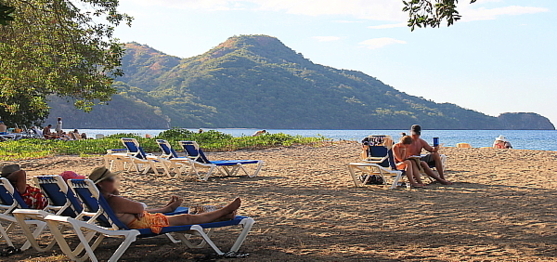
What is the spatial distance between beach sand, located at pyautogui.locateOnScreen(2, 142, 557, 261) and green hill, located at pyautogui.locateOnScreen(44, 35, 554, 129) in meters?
101

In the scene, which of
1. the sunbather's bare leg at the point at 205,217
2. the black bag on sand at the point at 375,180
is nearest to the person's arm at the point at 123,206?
the sunbather's bare leg at the point at 205,217

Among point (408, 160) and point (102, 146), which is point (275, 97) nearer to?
point (102, 146)

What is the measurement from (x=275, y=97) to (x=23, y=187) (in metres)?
127

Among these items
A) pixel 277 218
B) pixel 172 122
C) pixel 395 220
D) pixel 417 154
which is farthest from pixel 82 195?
pixel 172 122

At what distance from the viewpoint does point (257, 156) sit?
56.0 feet

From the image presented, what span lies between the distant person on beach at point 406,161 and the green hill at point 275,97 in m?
102

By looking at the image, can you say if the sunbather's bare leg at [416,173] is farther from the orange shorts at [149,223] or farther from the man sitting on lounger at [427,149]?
the orange shorts at [149,223]

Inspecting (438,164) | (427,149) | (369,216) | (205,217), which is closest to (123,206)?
(205,217)

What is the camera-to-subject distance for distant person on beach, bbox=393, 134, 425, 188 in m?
9.54

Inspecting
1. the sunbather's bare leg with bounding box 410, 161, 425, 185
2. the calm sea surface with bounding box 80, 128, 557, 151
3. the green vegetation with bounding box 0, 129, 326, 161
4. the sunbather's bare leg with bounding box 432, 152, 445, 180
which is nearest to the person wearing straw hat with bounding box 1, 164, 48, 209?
the sunbather's bare leg with bounding box 410, 161, 425, 185

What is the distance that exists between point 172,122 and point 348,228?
349 ft

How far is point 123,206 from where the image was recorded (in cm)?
450

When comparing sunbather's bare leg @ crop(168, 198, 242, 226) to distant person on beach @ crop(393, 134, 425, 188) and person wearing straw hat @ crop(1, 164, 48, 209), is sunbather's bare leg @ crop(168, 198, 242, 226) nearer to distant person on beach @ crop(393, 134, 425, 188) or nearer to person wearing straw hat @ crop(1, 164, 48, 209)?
person wearing straw hat @ crop(1, 164, 48, 209)

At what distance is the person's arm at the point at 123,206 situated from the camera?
4508 millimetres
